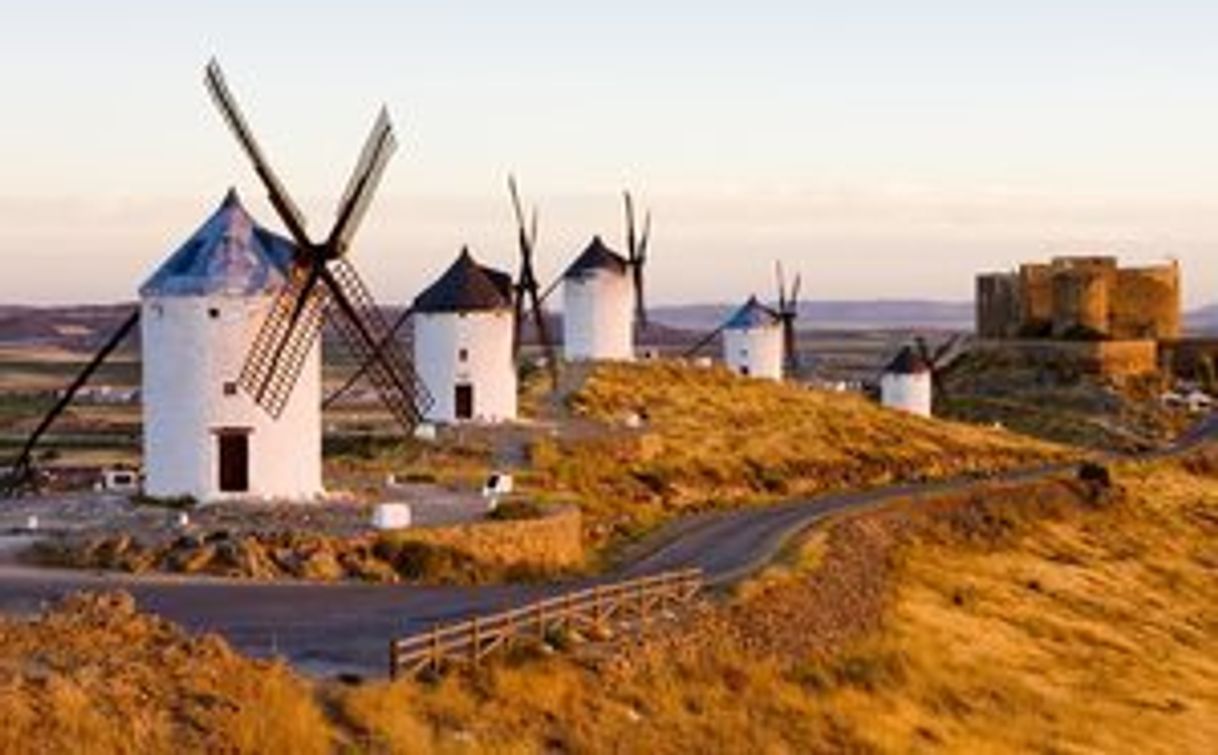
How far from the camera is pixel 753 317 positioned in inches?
3487

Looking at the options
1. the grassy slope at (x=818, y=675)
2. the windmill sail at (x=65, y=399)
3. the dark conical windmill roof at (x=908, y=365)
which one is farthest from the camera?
the dark conical windmill roof at (x=908, y=365)

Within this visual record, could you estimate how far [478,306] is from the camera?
60.1 m

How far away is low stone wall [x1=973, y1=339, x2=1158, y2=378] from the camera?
321 ft

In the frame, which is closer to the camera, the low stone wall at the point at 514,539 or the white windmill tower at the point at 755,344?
the low stone wall at the point at 514,539

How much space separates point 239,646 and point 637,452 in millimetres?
32854

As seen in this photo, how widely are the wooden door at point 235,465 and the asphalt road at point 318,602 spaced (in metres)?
6.74

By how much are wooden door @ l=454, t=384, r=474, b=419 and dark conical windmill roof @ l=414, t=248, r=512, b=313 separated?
8.51 ft

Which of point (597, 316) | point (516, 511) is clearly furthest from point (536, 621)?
point (597, 316)

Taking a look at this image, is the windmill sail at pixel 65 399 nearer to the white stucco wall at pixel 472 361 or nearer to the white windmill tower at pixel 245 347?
the white windmill tower at pixel 245 347

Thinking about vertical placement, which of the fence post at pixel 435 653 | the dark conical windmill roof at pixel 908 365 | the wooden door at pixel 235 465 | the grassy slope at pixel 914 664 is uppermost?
the dark conical windmill roof at pixel 908 365

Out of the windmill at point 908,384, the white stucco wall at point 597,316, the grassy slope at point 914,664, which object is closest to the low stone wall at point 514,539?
the grassy slope at point 914,664

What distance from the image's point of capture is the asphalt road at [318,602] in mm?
25359

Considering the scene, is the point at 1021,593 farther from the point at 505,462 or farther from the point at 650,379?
the point at 650,379

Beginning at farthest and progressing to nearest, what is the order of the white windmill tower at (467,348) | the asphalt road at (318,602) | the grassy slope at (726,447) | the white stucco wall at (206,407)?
the white windmill tower at (467,348), the grassy slope at (726,447), the white stucco wall at (206,407), the asphalt road at (318,602)
